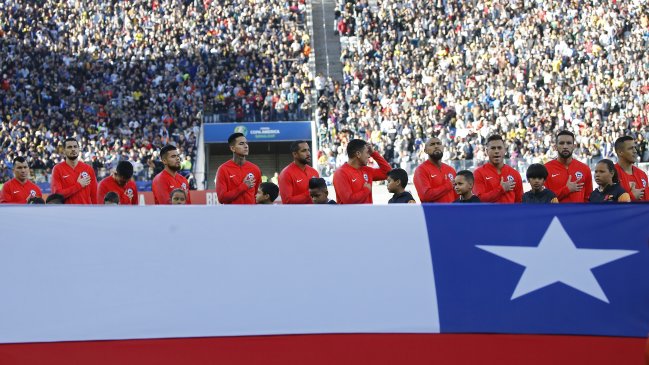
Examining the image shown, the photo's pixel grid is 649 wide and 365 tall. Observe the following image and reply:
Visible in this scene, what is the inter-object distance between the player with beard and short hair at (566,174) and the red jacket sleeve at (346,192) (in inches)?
76.0

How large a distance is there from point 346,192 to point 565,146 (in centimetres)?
226

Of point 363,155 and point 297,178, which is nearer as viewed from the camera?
point 363,155

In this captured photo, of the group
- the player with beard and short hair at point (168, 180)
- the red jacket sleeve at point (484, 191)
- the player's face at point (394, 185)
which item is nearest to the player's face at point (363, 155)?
the player's face at point (394, 185)

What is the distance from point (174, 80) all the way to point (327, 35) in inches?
268

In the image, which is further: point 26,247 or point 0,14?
point 0,14

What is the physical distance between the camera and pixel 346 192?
8.77 m

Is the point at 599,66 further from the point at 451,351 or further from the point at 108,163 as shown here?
the point at 451,351

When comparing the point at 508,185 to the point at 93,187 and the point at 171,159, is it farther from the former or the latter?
the point at 93,187

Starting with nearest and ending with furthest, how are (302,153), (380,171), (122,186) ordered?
(302,153), (380,171), (122,186)

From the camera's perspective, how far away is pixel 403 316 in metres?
5.55

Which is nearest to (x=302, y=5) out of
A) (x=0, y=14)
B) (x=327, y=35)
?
(x=327, y=35)

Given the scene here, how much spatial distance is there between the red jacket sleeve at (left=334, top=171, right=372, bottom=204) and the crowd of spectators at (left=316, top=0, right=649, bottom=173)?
14333 mm

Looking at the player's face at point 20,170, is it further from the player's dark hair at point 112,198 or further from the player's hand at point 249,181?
the player's hand at point 249,181

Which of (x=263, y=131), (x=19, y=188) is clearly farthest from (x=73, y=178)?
(x=263, y=131)
